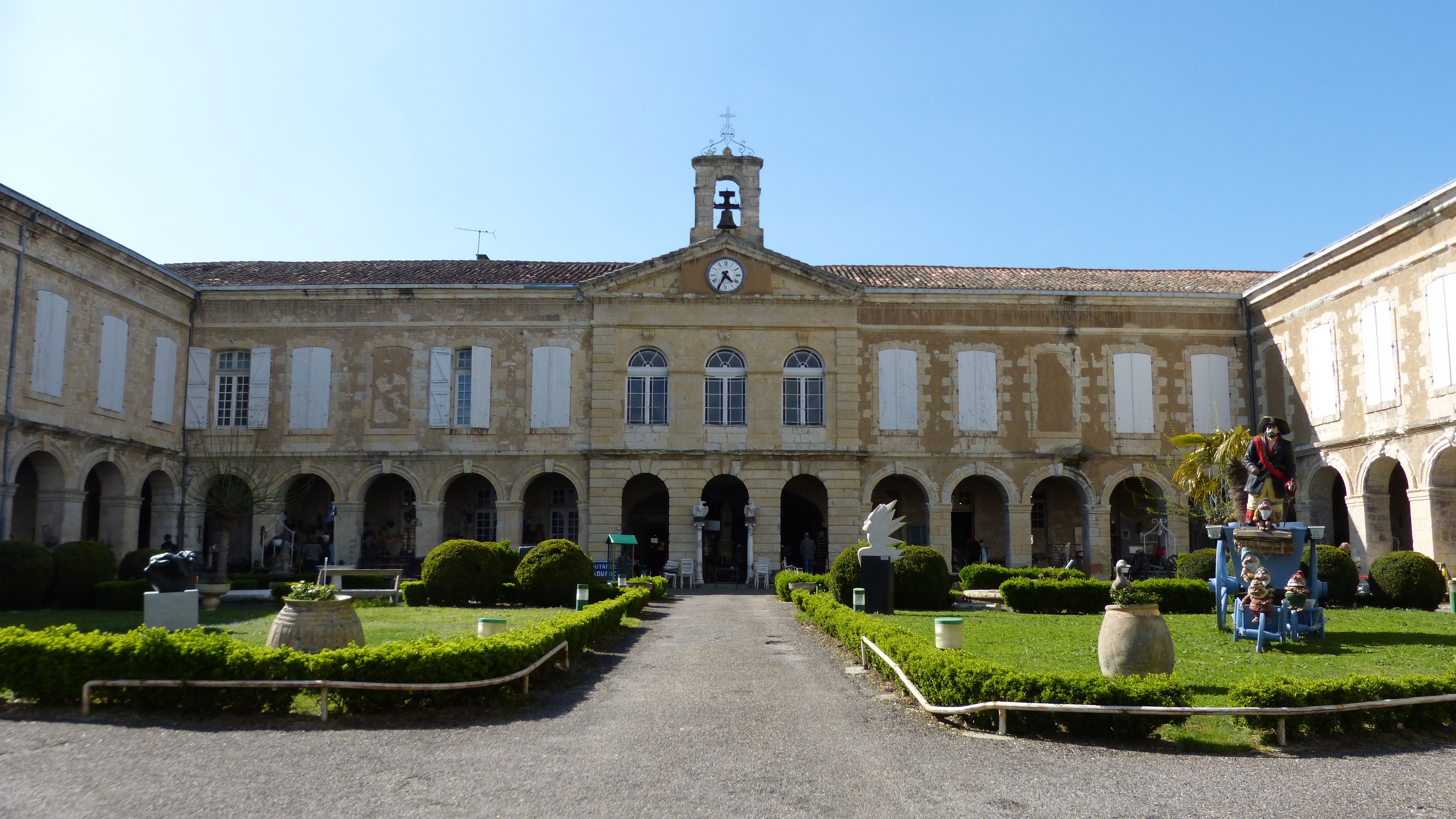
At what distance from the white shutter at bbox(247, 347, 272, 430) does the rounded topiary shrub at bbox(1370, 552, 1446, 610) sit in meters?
27.5

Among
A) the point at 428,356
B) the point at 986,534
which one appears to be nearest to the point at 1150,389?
the point at 986,534

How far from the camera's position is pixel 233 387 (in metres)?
29.9

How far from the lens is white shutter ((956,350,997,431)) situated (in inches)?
1180

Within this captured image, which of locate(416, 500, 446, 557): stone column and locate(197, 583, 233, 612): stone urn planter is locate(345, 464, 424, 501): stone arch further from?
locate(197, 583, 233, 612): stone urn planter

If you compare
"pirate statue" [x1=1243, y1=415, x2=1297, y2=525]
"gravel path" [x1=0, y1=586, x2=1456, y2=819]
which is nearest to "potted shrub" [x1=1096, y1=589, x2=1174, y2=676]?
"gravel path" [x1=0, y1=586, x2=1456, y2=819]

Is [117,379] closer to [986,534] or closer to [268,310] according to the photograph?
[268,310]

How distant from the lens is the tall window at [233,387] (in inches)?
1170

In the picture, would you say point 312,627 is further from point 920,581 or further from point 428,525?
point 428,525

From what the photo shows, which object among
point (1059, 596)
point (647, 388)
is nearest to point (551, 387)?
point (647, 388)

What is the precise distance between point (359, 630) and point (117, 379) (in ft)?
59.9

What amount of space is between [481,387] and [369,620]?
13.3 metres

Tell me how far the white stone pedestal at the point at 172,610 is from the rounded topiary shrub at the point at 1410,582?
67.3 ft

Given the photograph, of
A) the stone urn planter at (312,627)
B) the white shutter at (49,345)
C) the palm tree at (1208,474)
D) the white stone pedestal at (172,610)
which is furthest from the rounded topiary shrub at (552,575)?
the palm tree at (1208,474)

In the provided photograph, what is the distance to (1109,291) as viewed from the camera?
30.0 metres
